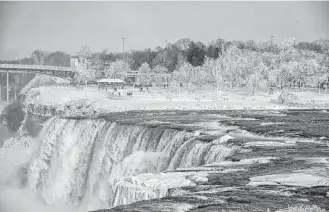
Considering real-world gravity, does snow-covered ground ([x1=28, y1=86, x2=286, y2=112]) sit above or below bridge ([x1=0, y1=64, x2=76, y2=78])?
below

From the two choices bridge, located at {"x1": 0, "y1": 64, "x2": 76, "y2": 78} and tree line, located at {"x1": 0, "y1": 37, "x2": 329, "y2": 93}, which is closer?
tree line, located at {"x1": 0, "y1": 37, "x2": 329, "y2": 93}

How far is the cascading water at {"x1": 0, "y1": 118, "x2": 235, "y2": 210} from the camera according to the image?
105ft

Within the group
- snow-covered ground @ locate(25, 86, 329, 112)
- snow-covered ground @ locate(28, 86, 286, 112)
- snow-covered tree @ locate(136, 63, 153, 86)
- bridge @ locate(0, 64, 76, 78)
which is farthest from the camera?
bridge @ locate(0, 64, 76, 78)

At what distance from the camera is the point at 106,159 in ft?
149

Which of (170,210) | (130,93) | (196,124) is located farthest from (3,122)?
(170,210)

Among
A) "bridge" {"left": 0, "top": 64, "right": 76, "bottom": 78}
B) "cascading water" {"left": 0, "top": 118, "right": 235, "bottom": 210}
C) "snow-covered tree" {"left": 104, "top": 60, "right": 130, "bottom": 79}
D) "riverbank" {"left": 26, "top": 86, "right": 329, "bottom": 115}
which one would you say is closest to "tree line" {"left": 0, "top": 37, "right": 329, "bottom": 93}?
"snow-covered tree" {"left": 104, "top": 60, "right": 130, "bottom": 79}

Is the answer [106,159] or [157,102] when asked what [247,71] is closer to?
[157,102]

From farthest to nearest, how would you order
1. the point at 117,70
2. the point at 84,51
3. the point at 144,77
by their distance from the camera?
the point at 84,51 < the point at 117,70 < the point at 144,77

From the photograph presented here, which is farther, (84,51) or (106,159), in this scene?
(84,51)

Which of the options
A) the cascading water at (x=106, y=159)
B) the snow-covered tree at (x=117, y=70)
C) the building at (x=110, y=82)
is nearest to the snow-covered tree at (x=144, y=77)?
the snow-covered tree at (x=117, y=70)

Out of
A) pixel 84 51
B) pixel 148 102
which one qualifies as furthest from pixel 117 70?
pixel 148 102

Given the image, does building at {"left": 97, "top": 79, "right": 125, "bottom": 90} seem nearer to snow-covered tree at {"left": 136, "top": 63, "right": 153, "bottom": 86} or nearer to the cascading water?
snow-covered tree at {"left": 136, "top": 63, "right": 153, "bottom": 86}

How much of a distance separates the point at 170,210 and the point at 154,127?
85.9ft

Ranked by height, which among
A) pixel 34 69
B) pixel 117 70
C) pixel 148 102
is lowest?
pixel 148 102
